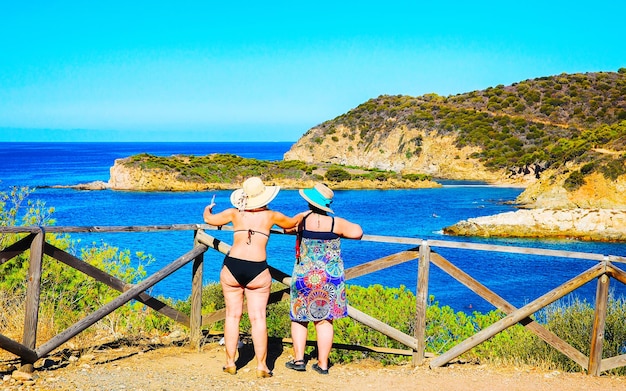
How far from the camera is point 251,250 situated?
555 cm

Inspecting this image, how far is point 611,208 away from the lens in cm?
4462

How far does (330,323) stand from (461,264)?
26669mm

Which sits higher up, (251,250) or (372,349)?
(251,250)

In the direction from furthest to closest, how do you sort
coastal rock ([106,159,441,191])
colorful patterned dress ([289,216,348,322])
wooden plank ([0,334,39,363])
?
coastal rock ([106,159,441,191]) → colorful patterned dress ([289,216,348,322]) → wooden plank ([0,334,39,363])

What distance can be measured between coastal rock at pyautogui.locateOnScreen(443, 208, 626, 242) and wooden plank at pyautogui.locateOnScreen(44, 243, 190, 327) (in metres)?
37.3

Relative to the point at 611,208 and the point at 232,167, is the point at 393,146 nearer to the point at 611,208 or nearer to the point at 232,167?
the point at 232,167

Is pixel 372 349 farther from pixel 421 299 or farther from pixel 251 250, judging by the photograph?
pixel 251 250

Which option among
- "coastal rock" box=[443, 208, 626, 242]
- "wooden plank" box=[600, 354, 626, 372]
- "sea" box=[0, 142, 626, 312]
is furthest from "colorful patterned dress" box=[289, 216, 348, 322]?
"coastal rock" box=[443, 208, 626, 242]

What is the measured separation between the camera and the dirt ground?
18.2 feet

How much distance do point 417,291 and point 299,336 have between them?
4.07 feet

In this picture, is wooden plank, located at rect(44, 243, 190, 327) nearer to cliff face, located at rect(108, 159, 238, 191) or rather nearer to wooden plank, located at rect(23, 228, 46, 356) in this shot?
wooden plank, located at rect(23, 228, 46, 356)

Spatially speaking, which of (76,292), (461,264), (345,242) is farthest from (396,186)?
(76,292)

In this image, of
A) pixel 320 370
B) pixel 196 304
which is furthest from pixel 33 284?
pixel 320 370

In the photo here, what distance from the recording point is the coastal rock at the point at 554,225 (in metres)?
39.9
